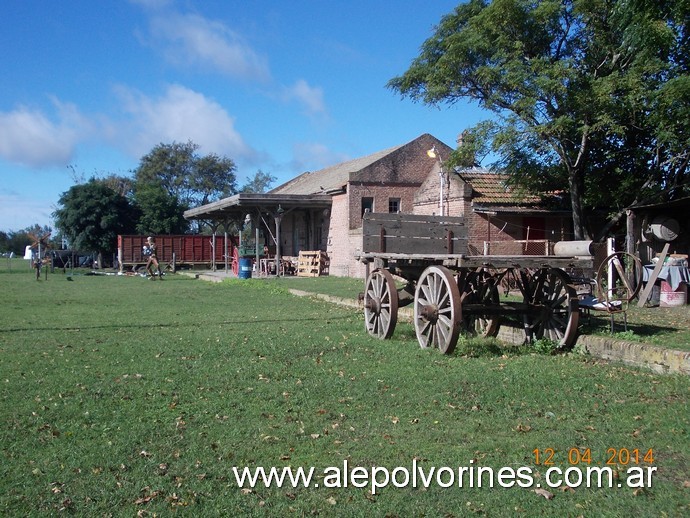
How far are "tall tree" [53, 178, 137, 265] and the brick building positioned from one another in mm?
11849

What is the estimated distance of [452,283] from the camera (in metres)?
8.49

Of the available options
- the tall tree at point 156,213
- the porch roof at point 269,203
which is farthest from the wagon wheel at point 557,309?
the tall tree at point 156,213

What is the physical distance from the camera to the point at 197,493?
418cm

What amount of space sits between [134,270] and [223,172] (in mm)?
30967

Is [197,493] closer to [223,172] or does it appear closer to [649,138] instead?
[649,138]

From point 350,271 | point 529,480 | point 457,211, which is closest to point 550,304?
point 529,480

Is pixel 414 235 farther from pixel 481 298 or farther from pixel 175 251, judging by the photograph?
pixel 175 251

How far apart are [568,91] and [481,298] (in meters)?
10.9

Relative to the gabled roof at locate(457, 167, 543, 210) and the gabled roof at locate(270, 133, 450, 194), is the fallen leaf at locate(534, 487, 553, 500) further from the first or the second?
the gabled roof at locate(270, 133, 450, 194)

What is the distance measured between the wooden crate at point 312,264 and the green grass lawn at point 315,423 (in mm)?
20807

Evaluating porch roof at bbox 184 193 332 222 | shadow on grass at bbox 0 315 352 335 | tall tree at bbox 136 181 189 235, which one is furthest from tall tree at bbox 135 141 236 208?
shadow on grass at bbox 0 315 352 335
